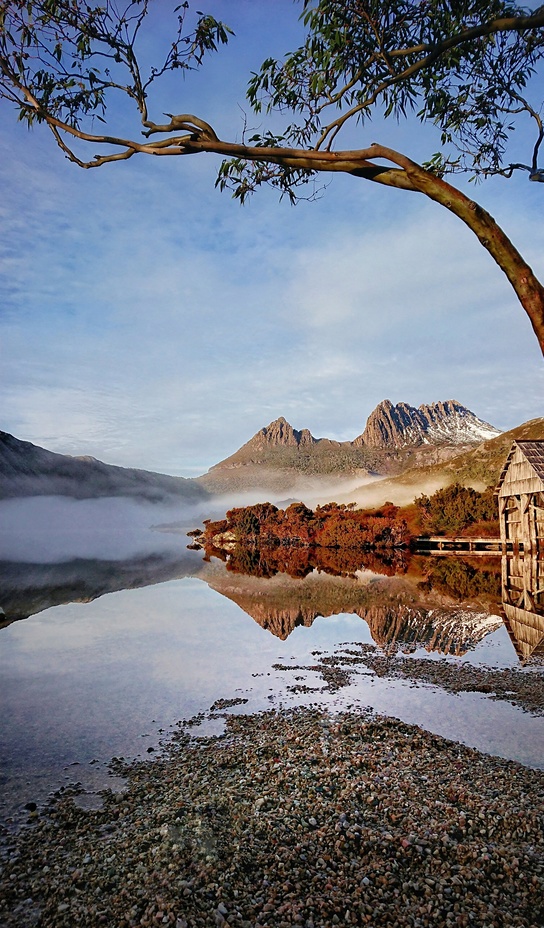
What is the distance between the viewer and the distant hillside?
310 ft

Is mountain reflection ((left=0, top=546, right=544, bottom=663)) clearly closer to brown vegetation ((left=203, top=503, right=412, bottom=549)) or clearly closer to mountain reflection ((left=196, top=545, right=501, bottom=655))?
mountain reflection ((left=196, top=545, right=501, bottom=655))

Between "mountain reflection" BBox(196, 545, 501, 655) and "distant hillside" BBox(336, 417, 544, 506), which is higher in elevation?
"distant hillside" BBox(336, 417, 544, 506)

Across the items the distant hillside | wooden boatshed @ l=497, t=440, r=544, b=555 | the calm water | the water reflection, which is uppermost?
the distant hillside

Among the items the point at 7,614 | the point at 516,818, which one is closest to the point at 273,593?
the point at 7,614

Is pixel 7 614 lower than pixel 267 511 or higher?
lower

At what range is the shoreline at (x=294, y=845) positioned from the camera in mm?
3504

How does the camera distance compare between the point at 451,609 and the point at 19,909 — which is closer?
the point at 19,909

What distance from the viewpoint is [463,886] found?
369 centimetres

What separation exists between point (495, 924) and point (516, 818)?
55.5 inches

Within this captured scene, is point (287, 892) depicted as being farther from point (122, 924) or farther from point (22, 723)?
point (22, 723)

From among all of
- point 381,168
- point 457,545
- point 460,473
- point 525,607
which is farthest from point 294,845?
point 460,473

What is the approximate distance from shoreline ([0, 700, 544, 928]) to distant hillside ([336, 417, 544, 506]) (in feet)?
271

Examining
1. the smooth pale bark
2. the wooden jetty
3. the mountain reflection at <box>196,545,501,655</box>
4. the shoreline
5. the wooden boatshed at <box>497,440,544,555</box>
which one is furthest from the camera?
the wooden jetty

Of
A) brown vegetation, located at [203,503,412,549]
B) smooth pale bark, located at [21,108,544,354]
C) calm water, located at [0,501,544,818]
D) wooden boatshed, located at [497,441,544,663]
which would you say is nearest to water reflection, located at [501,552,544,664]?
wooden boatshed, located at [497,441,544,663]
